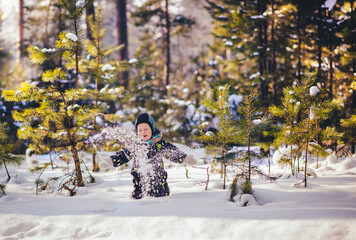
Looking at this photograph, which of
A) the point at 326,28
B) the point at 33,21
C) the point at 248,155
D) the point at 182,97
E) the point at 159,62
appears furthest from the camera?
the point at 159,62

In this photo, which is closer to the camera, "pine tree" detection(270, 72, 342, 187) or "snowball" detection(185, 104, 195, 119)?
"pine tree" detection(270, 72, 342, 187)

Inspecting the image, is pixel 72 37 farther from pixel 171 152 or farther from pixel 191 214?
pixel 191 214

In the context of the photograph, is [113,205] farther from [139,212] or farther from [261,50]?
[261,50]

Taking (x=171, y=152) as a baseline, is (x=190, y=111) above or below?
above

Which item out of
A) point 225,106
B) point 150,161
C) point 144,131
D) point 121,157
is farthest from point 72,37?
point 225,106

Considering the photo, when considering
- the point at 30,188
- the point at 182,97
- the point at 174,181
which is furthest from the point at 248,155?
the point at 182,97

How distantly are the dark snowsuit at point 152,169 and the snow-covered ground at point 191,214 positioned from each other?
0.59 ft

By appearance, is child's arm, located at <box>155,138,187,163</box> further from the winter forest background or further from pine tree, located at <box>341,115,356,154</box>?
pine tree, located at <box>341,115,356,154</box>

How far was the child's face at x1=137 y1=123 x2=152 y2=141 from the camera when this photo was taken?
4102mm

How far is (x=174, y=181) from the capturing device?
532 centimetres

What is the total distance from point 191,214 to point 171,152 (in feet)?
3.69

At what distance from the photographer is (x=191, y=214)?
10.7 feet

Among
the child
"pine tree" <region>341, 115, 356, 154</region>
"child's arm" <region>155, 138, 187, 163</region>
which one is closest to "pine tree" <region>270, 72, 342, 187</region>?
"pine tree" <region>341, 115, 356, 154</region>

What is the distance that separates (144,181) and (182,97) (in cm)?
1034
